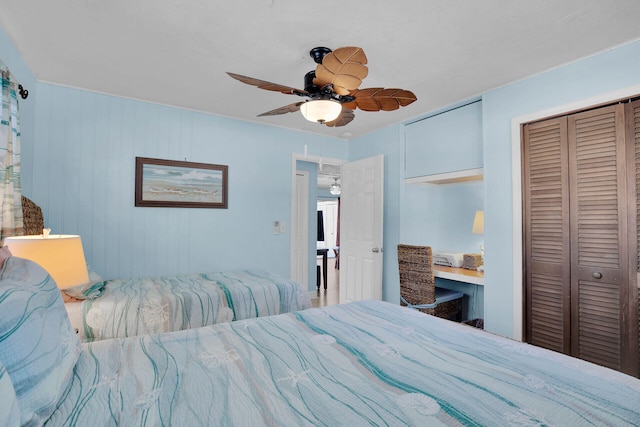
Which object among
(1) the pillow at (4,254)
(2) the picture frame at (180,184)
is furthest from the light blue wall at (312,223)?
(1) the pillow at (4,254)

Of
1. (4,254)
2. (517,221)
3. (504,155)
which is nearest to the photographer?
(4,254)

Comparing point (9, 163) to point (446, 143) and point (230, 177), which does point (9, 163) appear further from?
point (446, 143)

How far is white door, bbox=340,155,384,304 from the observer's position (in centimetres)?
386

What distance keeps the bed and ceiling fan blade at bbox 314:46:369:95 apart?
1.36 meters

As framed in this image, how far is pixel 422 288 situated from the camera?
3.14 metres

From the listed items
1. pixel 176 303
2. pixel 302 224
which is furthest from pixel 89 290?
pixel 302 224

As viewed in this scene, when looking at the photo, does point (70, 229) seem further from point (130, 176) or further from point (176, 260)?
point (176, 260)

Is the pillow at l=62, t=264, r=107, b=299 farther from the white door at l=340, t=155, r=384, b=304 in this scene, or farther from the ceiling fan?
the white door at l=340, t=155, r=384, b=304

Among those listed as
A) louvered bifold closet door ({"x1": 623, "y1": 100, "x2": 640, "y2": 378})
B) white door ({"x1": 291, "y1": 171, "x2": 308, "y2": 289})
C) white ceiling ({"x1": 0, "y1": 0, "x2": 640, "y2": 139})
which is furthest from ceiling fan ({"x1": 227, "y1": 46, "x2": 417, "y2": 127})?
white door ({"x1": 291, "y1": 171, "x2": 308, "y2": 289})

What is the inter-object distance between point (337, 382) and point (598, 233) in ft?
7.29

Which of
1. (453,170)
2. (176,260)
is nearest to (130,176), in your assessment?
(176,260)

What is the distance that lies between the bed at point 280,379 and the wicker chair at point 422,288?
5.38 ft

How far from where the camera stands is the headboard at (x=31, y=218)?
7.29 ft

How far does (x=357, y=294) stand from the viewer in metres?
4.12
